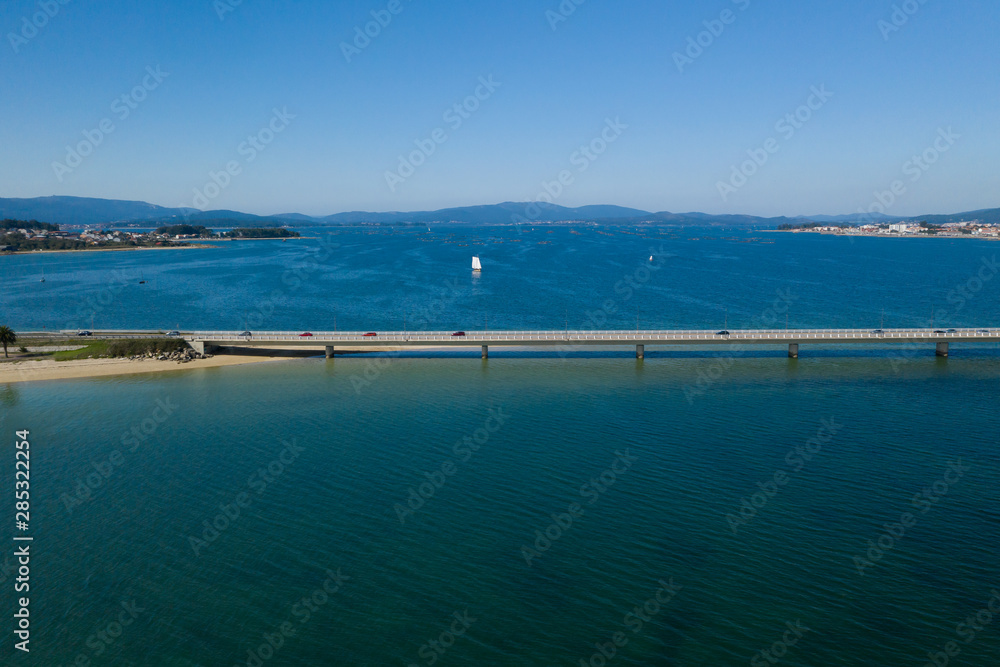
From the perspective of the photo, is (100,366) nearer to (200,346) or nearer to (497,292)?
(200,346)

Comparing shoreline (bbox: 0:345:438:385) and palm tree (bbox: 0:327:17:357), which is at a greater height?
palm tree (bbox: 0:327:17:357)

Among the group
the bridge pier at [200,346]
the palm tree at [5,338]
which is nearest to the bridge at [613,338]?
the bridge pier at [200,346]

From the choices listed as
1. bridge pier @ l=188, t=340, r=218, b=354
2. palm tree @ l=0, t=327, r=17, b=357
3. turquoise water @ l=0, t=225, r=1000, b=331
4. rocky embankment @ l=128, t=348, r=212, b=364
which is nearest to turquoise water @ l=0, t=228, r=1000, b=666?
rocky embankment @ l=128, t=348, r=212, b=364

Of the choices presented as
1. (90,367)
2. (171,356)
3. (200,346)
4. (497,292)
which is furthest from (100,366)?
(497,292)

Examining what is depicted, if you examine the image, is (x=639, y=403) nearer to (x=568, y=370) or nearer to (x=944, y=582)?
(x=568, y=370)

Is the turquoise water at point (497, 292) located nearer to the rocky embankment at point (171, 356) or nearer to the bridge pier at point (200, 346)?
the bridge pier at point (200, 346)

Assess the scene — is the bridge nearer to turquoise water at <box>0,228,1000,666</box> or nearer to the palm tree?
turquoise water at <box>0,228,1000,666</box>

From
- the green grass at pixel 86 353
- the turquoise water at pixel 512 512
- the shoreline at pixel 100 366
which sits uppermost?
the green grass at pixel 86 353
